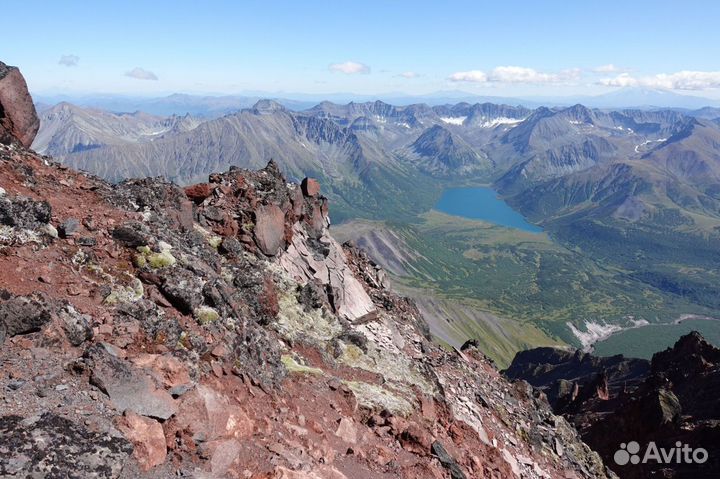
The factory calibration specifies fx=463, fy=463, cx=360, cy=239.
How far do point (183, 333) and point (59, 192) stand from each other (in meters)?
14.8

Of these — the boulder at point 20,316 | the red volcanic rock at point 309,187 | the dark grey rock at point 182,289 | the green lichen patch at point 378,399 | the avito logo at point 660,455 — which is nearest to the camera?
the boulder at point 20,316

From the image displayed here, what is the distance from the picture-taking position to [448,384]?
41531mm

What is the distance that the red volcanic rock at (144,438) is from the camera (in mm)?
16422

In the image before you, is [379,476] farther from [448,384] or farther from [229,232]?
[229,232]

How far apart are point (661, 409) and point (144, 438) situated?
3217 inches

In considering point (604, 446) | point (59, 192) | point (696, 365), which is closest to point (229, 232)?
point (59, 192)

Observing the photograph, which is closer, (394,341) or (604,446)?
(394,341)

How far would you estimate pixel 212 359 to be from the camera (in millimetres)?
24312

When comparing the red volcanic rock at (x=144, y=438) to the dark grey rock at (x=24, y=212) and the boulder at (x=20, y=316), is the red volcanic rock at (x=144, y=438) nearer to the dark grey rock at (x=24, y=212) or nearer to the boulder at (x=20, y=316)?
the boulder at (x=20, y=316)

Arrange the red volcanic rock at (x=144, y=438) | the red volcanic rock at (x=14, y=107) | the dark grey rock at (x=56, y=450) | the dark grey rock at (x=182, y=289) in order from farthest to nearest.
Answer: the red volcanic rock at (x=14, y=107) < the dark grey rock at (x=182, y=289) < the red volcanic rock at (x=144, y=438) < the dark grey rock at (x=56, y=450)

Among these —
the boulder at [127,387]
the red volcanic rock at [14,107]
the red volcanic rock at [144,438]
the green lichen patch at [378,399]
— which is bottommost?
the green lichen patch at [378,399]

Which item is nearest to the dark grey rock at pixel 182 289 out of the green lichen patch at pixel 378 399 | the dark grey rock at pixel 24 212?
the dark grey rock at pixel 24 212

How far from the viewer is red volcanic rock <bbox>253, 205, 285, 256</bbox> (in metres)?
44.8

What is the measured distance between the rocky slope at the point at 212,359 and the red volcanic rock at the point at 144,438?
0.06 m
